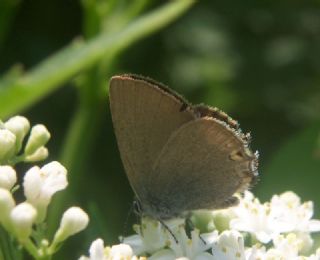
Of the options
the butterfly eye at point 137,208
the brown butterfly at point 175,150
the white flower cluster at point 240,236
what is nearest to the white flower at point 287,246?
the white flower cluster at point 240,236

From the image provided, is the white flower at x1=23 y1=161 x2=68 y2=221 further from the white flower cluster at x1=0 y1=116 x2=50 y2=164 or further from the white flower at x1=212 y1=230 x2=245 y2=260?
the white flower at x1=212 y1=230 x2=245 y2=260

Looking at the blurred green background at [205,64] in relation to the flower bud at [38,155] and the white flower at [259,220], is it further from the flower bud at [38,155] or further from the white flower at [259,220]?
the flower bud at [38,155]

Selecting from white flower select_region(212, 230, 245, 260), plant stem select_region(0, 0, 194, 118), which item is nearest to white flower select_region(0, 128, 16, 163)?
plant stem select_region(0, 0, 194, 118)

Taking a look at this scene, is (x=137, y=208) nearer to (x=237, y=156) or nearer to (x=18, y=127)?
(x=237, y=156)

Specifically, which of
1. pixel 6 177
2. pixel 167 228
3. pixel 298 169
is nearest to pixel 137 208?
pixel 167 228

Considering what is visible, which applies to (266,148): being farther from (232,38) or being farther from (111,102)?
(111,102)

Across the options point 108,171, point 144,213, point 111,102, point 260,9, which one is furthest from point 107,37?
point 260,9
